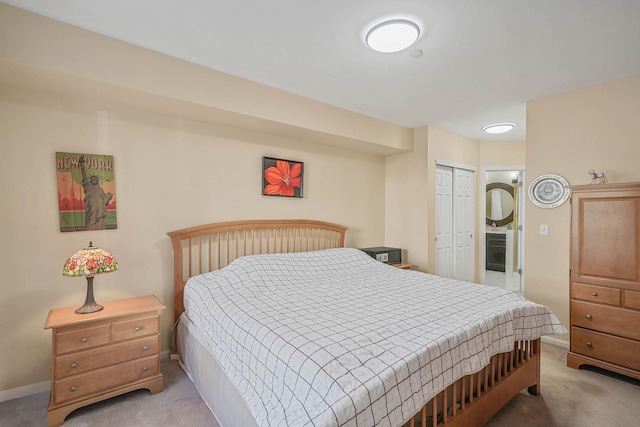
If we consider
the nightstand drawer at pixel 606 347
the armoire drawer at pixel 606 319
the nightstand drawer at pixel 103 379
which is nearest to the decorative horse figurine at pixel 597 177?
the armoire drawer at pixel 606 319

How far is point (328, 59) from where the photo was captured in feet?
7.78

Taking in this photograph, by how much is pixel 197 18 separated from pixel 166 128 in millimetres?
1124

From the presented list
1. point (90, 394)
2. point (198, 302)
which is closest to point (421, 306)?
point (198, 302)

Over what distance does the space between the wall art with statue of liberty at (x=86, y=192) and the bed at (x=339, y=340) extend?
56cm

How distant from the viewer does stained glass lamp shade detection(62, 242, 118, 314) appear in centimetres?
197

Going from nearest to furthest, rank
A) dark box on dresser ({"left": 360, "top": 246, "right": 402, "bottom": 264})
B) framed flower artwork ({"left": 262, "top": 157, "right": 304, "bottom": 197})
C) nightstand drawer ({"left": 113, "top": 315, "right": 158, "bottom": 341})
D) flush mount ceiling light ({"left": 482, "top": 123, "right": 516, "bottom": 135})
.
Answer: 1. nightstand drawer ({"left": 113, "top": 315, "right": 158, "bottom": 341})
2. framed flower artwork ({"left": 262, "top": 157, "right": 304, "bottom": 197})
3. dark box on dresser ({"left": 360, "top": 246, "right": 402, "bottom": 264})
4. flush mount ceiling light ({"left": 482, "top": 123, "right": 516, "bottom": 135})

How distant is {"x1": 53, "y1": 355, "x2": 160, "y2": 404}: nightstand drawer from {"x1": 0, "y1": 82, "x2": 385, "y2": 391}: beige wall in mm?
522

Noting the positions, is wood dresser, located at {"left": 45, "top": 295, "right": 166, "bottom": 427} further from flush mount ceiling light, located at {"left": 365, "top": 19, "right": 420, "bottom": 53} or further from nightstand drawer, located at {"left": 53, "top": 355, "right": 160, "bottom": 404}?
flush mount ceiling light, located at {"left": 365, "top": 19, "right": 420, "bottom": 53}

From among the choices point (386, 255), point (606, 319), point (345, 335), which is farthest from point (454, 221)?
point (345, 335)

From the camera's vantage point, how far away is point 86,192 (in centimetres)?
235

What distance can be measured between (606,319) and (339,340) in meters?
2.40

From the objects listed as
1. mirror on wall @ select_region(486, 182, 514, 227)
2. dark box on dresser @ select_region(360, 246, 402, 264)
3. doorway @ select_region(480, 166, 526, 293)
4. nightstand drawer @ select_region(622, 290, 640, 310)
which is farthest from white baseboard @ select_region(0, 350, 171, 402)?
mirror on wall @ select_region(486, 182, 514, 227)

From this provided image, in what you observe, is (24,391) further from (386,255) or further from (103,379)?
(386,255)

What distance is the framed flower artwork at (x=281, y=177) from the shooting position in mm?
3301
